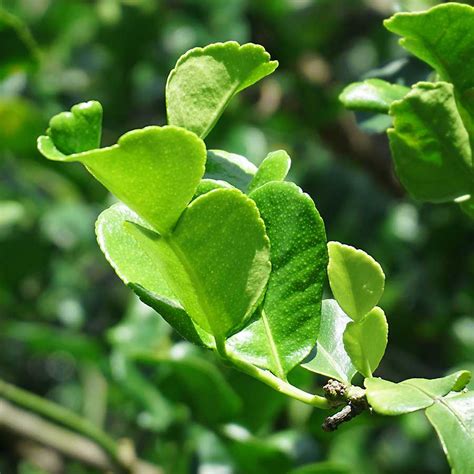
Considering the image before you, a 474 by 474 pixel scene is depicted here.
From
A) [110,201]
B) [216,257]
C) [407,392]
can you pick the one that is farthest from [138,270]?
[110,201]

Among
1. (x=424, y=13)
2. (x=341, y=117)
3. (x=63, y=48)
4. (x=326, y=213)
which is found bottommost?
(x=326, y=213)

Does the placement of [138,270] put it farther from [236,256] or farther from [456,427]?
[456,427]

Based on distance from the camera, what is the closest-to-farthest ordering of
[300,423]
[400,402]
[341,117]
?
[400,402]
[300,423]
[341,117]

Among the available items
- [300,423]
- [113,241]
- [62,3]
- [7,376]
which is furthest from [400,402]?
[7,376]

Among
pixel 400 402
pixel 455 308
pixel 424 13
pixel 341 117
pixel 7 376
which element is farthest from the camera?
pixel 7 376

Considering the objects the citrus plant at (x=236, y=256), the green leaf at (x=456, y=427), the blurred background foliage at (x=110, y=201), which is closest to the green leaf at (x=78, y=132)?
the citrus plant at (x=236, y=256)

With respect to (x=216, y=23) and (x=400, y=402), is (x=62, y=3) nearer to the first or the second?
(x=216, y=23)

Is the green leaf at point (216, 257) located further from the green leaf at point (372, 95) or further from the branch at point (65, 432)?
the branch at point (65, 432)

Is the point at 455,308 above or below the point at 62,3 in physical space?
below
